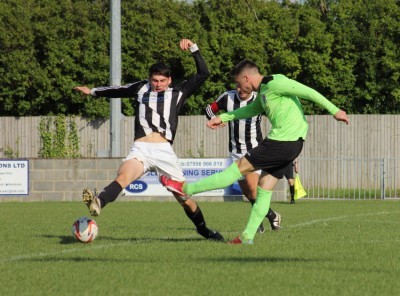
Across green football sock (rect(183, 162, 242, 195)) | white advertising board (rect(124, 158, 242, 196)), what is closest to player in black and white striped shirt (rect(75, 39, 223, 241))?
green football sock (rect(183, 162, 242, 195))

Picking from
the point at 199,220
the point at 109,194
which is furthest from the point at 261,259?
the point at 199,220

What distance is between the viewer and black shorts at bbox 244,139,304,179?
10398mm

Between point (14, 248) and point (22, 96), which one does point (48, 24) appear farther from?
point (14, 248)

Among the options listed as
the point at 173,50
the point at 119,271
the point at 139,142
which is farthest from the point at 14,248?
the point at 173,50

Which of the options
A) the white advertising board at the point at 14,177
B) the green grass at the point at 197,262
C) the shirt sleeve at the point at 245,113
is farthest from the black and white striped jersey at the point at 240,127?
the white advertising board at the point at 14,177

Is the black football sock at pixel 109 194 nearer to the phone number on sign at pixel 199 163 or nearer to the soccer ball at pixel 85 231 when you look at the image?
the soccer ball at pixel 85 231

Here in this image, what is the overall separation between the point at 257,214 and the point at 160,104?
5.75ft

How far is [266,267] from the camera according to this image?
8.38 metres

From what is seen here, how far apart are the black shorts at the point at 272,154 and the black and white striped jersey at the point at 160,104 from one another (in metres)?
1.31

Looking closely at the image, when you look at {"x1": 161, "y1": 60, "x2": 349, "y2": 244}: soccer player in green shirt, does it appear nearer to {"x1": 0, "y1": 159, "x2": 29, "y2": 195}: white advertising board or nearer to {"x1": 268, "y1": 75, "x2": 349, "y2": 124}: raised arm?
{"x1": 268, "y1": 75, "x2": 349, "y2": 124}: raised arm

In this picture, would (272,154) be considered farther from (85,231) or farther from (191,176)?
(191,176)

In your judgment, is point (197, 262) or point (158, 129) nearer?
point (197, 262)

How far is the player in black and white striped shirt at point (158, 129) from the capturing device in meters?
11.1

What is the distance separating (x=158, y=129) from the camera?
1132 centimetres
